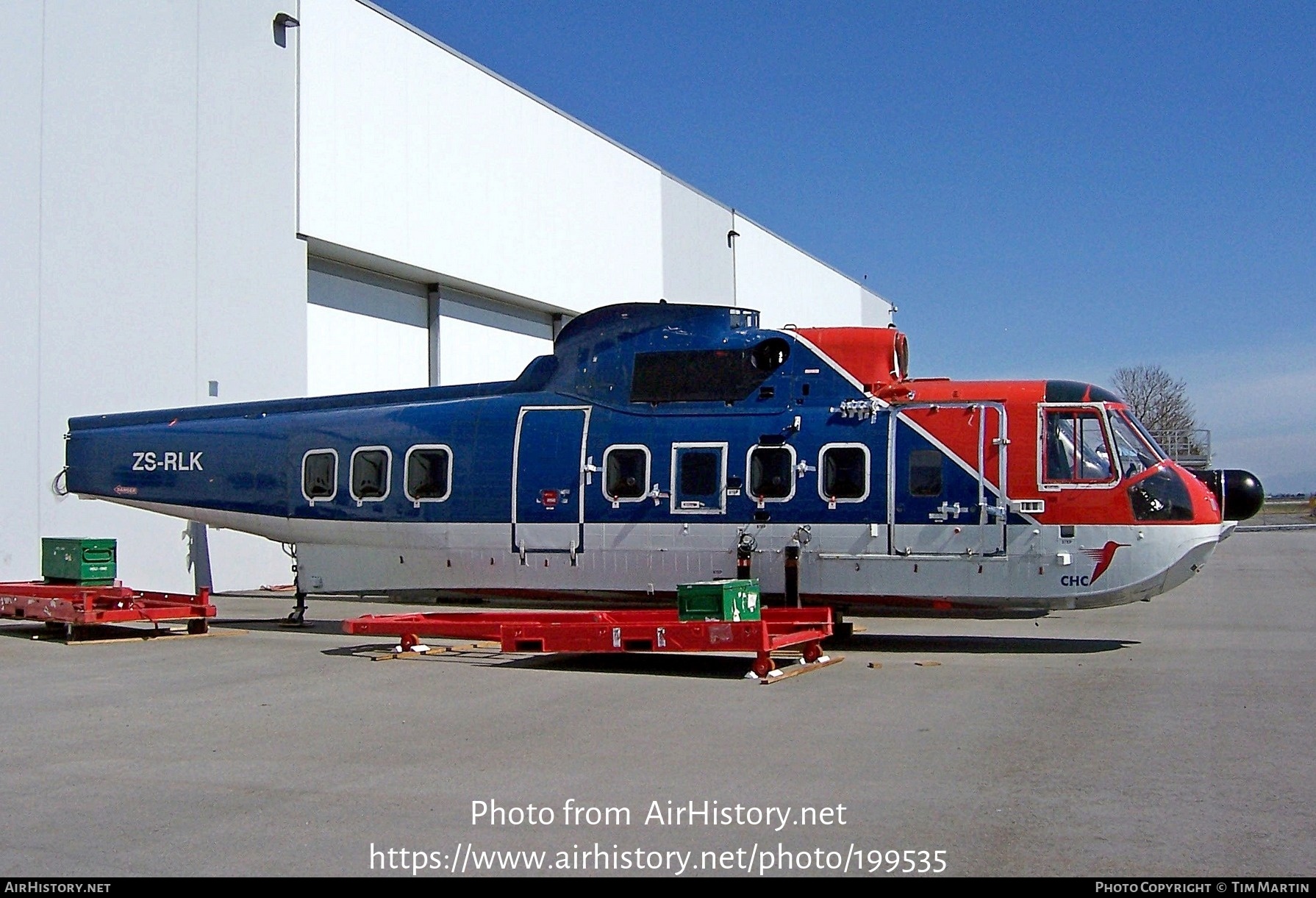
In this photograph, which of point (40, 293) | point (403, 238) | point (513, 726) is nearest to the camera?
point (513, 726)

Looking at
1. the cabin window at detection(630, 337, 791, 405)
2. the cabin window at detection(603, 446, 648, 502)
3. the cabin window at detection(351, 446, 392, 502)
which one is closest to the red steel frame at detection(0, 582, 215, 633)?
the cabin window at detection(351, 446, 392, 502)

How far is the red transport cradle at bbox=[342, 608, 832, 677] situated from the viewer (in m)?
11.3

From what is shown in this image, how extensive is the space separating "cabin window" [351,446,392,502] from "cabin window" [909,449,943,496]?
6672 mm

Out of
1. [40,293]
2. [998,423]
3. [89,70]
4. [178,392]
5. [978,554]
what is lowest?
[978,554]

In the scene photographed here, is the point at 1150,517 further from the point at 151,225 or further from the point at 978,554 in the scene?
the point at 151,225

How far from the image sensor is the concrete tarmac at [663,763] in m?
5.73

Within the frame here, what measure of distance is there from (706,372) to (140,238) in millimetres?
12053

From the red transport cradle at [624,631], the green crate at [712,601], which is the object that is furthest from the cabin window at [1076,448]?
the green crate at [712,601]

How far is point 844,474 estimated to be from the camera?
44.1 ft

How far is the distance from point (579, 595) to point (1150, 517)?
6.68 meters

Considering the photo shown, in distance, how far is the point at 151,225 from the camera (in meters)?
21.0

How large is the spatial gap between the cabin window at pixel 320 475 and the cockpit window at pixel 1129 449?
9.69 metres

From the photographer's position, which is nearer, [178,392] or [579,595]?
[579,595]

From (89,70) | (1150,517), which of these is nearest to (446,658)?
(1150,517)
